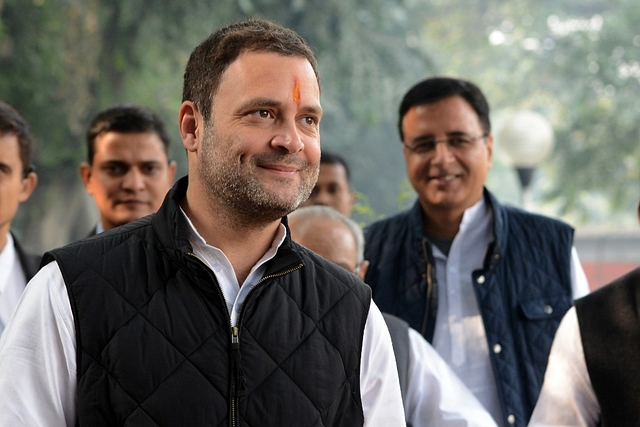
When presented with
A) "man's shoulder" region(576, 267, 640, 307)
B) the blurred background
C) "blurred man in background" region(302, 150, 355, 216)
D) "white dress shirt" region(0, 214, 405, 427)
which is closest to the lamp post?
the blurred background

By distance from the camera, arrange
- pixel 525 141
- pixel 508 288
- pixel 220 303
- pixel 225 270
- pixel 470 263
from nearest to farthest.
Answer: pixel 220 303 → pixel 225 270 → pixel 508 288 → pixel 470 263 → pixel 525 141

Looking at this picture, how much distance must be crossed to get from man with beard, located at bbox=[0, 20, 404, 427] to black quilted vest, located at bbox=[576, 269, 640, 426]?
671 mm

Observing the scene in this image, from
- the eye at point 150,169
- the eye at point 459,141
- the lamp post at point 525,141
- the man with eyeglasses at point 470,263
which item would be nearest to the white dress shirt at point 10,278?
the eye at point 150,169

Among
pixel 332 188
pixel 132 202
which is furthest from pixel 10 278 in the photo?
pixel 332 188

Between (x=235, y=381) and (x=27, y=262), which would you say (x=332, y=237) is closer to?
(x=27, y=262)

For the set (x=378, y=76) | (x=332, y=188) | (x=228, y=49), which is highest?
(x=378, y=76)

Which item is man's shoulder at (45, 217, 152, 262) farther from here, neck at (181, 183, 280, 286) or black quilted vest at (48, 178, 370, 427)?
neck at (181, 183, 280, 286)

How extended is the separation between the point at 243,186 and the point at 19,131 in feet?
6.75

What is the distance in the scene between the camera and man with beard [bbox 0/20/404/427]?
86.4 inches

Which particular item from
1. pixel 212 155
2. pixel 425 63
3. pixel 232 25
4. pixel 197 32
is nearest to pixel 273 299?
pixel 212 155

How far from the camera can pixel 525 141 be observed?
15.4 m

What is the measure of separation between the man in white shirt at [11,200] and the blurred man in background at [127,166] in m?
0.47

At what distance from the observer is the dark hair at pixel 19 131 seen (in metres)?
4.02

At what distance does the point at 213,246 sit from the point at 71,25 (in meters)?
13.0
